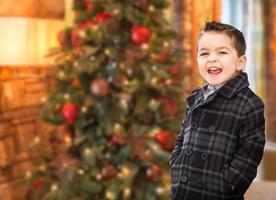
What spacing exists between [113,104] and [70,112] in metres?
0.25

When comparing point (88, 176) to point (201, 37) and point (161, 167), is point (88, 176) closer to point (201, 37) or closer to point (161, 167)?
point (161, 167)

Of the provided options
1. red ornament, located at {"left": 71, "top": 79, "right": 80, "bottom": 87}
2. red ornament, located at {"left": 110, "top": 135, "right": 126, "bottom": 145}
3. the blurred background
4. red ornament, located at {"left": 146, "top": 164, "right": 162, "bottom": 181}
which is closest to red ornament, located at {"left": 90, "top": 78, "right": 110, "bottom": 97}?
red ornament, located at {"left": 71, "top": 79, "right": 80, "bottom": 87}

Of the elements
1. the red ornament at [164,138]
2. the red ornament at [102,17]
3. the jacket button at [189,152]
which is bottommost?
the red ornament at [164,138]

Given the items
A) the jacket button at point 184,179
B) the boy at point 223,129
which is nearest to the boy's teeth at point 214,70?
the boy at point 223,129

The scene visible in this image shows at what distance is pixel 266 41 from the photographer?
561cm

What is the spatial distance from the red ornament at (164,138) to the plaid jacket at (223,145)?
5.31 ft

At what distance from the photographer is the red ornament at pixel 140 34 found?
283 cm

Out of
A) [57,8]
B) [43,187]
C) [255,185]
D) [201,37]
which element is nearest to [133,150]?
[43,187]

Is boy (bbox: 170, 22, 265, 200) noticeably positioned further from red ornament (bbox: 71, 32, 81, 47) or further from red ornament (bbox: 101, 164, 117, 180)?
red ornament (bbox: 71, 32, 81, 47)

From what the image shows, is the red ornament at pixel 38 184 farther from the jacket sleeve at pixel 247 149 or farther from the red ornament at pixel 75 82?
the jacket sleeve at pixel 247 149

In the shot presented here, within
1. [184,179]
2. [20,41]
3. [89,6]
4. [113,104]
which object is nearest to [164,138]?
[113,104]

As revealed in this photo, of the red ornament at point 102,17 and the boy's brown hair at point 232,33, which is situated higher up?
the red ornament at point 102,17

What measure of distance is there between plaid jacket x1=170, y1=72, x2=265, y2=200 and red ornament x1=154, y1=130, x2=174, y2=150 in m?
1.62

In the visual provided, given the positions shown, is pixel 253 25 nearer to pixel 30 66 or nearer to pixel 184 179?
pixel 30 66
